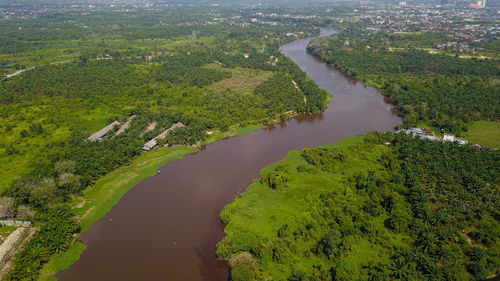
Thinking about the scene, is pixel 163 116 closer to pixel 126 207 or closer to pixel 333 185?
pixel 126 207

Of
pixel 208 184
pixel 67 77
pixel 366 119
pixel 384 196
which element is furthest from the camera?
pixel 67 77

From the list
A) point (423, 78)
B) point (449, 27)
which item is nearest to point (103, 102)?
point (423, 78)

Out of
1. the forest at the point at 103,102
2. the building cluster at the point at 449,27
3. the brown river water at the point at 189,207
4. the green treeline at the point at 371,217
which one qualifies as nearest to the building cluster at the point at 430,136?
the green treeline at the point at 371,217

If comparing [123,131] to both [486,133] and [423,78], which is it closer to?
[486,133]

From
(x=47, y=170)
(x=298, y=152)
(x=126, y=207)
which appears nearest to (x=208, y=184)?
(x=126, y=207)

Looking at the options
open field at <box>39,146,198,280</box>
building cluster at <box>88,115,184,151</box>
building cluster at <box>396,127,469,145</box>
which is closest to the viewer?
open field at <box>39,146,198,280</box>

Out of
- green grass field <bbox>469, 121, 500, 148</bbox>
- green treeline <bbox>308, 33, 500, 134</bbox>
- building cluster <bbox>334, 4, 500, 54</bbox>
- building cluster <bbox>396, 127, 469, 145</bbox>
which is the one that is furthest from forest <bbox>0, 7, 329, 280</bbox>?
building cluster <bbox>334, 4, 500, 54</bbox>

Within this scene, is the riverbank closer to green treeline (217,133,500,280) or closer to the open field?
the open field
